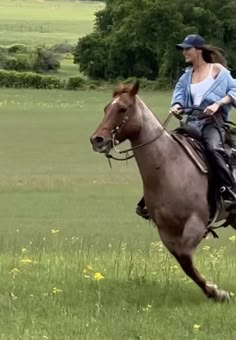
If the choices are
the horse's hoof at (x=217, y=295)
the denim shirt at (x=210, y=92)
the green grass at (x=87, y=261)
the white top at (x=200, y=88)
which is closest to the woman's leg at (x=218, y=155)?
the denim shirt at (x=210, y=92)

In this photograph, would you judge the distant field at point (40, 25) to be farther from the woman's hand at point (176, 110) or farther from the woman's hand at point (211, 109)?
the woman's hand at point (211, 109)

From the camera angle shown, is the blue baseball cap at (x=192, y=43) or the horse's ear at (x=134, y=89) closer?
the horse's ear at (x=134, y=89)

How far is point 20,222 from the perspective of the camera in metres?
18.4

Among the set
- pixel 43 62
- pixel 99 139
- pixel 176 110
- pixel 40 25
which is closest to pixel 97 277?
pixel 99 139

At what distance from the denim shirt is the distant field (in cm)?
10335

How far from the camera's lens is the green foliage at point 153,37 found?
244 ft

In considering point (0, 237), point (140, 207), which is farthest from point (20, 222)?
point (140, 207)

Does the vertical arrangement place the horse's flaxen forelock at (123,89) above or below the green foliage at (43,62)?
above

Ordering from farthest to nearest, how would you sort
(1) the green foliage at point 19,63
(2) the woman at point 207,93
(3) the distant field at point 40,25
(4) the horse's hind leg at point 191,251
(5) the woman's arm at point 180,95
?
(3) the distant field at point 40,25 → (1) the green foliage at point 19,63 → (5) the woman's arm at point 180,95 → (2) the woman at point 207,93 → (4) the horse's hind leg at point 191,251

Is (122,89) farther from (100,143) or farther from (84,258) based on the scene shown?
(84,258)

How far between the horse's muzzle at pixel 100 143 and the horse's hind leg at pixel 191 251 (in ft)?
3.17

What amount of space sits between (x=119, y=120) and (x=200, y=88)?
1.06m

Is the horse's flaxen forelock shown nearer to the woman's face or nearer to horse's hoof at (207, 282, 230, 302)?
the woman's face

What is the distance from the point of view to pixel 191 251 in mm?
8633
